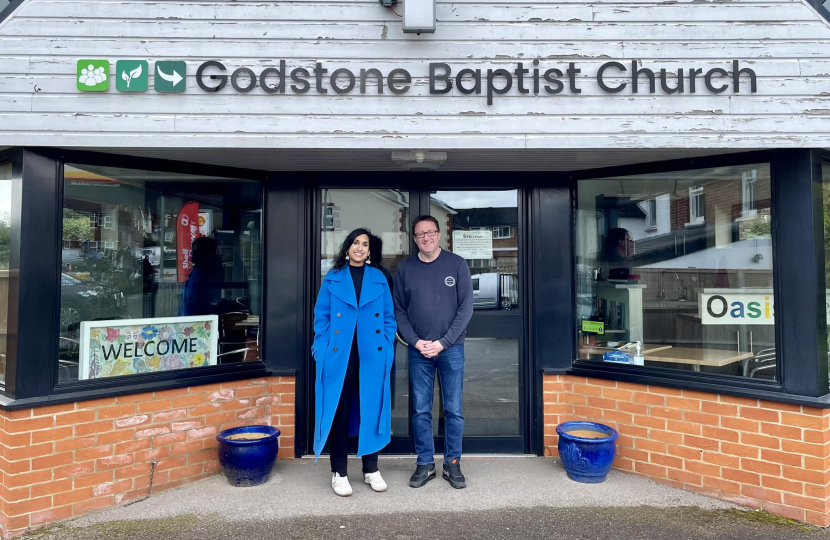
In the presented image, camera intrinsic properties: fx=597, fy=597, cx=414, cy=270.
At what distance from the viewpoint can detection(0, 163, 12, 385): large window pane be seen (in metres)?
3.76

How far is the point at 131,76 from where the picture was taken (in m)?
3.75

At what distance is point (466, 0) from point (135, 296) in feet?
9.85

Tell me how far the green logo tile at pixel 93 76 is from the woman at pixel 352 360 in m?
1.81

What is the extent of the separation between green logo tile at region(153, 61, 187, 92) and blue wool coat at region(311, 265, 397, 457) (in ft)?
5.06

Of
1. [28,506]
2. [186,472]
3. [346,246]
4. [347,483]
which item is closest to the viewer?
[28,506]

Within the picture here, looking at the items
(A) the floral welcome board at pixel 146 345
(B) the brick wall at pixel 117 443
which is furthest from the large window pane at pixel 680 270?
(A) the floral welcome board at pixel 146 345

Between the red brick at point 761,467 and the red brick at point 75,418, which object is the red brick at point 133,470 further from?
the red brick at point 761,467

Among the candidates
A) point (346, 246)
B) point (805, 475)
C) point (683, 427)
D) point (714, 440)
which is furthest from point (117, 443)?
point (805, 475)

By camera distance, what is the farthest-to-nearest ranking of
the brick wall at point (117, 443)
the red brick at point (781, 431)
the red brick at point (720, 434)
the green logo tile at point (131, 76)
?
the red brick at point (720, 434) → the green logo tile at point (131, 76) → the red brick at point (781, 431) → the brick wall at point (117, 443)

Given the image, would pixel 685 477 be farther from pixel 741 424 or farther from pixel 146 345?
pixel 146 345

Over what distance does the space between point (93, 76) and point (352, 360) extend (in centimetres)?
243

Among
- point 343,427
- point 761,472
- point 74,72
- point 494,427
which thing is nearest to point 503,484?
point 494,427

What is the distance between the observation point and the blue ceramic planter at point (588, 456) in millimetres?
4047

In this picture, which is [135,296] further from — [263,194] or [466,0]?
[466,0]
